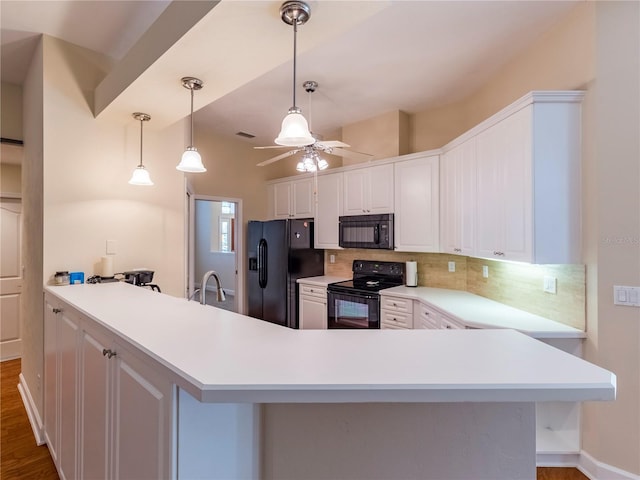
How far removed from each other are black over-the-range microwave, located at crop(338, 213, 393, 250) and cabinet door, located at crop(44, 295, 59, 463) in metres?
2.91

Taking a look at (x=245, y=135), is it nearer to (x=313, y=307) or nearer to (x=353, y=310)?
(x=313, y=307)

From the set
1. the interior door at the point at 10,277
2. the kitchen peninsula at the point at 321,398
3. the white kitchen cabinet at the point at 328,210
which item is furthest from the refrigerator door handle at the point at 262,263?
the kitchen peninsula at the point at 321,398

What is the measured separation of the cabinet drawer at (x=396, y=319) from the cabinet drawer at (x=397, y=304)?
40 millimetres

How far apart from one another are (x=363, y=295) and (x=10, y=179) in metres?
4.30

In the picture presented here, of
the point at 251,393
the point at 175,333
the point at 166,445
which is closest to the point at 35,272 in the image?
the point at 175,333

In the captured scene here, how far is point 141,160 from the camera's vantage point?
2.74 meters

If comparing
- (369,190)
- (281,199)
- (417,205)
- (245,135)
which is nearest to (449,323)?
(417,205)

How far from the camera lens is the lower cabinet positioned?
1.00m

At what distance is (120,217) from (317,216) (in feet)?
8.11

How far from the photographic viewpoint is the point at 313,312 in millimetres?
4188

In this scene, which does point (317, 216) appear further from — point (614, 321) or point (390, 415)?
point (390, 415)

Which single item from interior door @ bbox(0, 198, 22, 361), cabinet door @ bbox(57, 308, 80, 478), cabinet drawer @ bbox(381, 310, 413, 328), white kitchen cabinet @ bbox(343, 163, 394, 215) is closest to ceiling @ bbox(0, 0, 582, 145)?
white kitchen cabinet @ bbox(343, 163, 394, 215)

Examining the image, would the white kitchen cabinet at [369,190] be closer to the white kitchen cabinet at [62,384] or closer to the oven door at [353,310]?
the oven door at [353,310]

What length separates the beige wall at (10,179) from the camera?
3762mm
